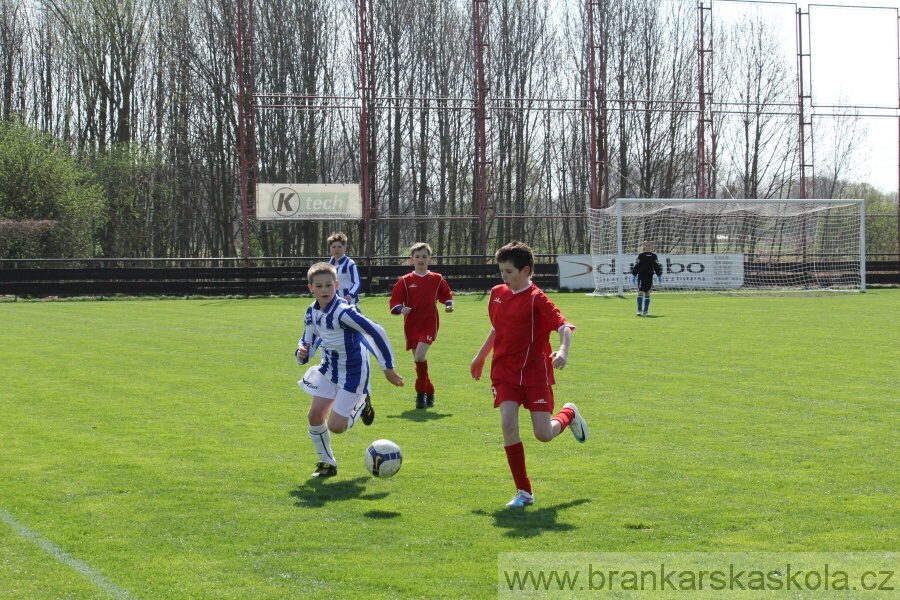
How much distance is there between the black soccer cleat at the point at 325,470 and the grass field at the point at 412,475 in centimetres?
11

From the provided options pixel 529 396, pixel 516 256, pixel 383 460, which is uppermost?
pixel 516 256

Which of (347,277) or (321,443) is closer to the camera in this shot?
(321,443)

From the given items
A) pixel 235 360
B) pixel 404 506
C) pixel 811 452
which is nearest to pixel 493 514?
pixel 404 506

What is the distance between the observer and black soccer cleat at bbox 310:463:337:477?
642 cm

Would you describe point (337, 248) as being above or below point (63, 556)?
above

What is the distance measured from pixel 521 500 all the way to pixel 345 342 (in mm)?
1793

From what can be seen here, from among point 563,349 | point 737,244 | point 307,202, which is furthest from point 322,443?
point 737,244

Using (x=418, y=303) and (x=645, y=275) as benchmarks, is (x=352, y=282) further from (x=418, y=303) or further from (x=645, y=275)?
(x=645, y=275)

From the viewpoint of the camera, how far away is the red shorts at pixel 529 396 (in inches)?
230

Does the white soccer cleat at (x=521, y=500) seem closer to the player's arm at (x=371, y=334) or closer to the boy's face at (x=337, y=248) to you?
the player's arm at (x=371, y=334)

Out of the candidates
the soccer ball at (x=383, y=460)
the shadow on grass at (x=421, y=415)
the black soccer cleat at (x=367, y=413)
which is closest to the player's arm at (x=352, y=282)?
the shadow on grass at (x=421, y=415)

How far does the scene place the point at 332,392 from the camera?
6680 millimetres

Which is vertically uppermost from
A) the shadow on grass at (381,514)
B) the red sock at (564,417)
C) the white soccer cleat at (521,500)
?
the red sock at (564,417)

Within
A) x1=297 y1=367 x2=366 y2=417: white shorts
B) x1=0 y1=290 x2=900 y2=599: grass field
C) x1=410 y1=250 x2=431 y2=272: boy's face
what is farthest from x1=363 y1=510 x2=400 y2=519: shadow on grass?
x1=410 y1=250 x2=431 y2=272: boy's face
